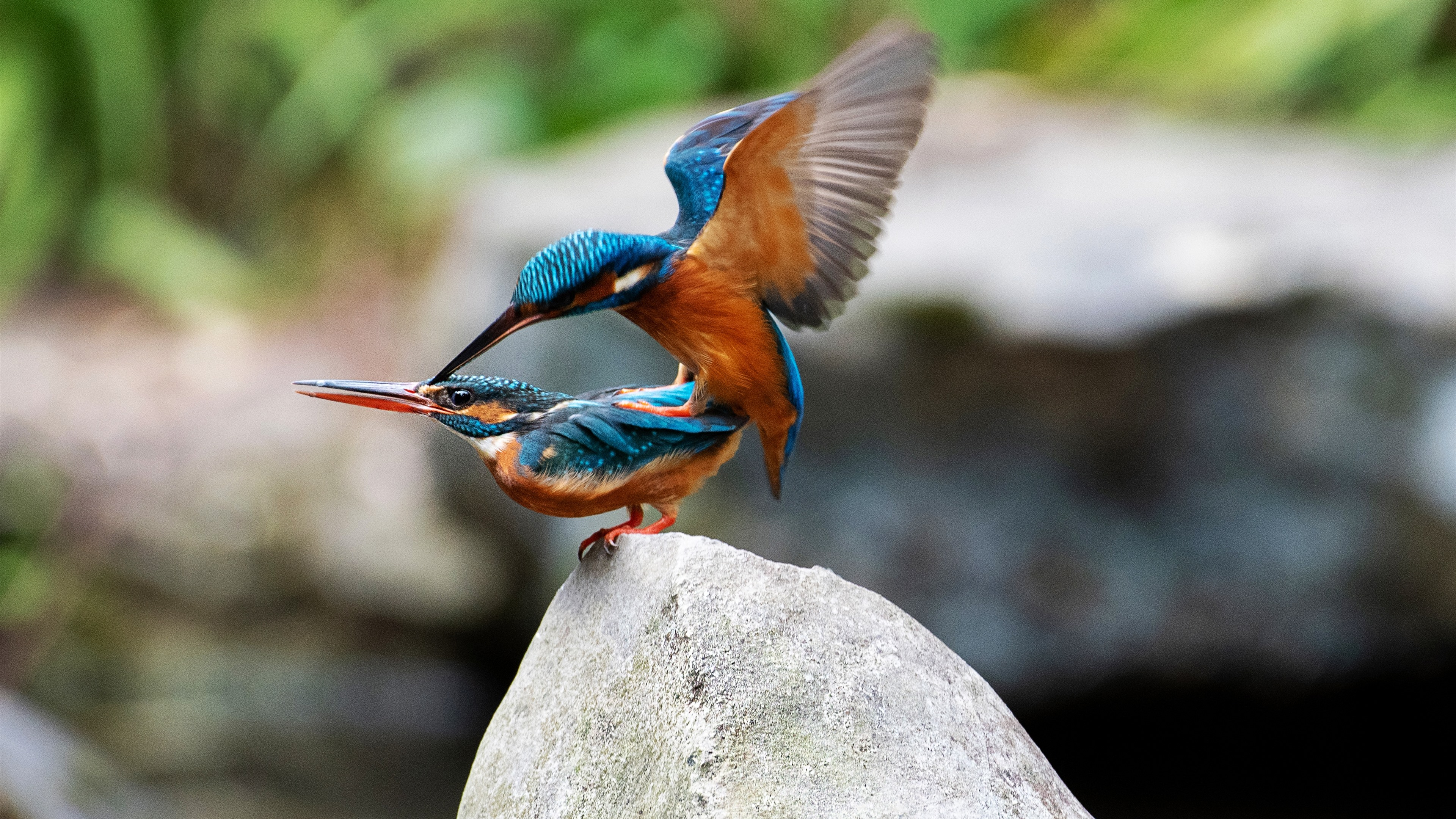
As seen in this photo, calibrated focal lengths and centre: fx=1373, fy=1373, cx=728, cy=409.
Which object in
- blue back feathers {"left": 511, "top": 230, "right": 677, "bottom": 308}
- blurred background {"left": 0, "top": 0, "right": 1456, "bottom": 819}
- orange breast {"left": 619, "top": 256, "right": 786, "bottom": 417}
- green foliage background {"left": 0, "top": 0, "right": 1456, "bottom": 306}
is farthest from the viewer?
green foliage background {"left": 0, "top": 0, "right": 1456, "bottom": 306}

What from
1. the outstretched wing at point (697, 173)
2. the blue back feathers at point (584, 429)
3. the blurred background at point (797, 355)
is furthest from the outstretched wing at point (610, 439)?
the blurred background at point (797, 355)

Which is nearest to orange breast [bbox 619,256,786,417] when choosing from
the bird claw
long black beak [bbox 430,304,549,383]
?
long black beak [bbox 430,304,549,383]

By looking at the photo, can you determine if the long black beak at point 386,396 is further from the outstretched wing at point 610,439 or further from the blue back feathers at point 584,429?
the outstretched wing at point 610,439

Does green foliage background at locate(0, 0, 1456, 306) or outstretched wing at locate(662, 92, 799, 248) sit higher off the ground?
outstretched wing at locate(662, 92, 799, 248)

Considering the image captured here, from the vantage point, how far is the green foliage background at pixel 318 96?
627cm

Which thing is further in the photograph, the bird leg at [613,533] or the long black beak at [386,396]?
the bird leg at [613,533]

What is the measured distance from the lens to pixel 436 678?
19.0 ft

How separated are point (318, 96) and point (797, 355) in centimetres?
407

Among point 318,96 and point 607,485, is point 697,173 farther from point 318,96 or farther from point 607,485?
point 318,96

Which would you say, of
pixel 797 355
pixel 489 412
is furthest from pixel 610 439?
pixel 797 355

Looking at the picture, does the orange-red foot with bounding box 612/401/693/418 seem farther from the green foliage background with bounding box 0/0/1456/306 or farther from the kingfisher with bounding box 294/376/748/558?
the green foliage background with bounding box 0/0/1456/306

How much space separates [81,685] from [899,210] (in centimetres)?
397

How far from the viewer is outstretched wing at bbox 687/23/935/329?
5.21 ft

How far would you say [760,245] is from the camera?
1676 millimetres
